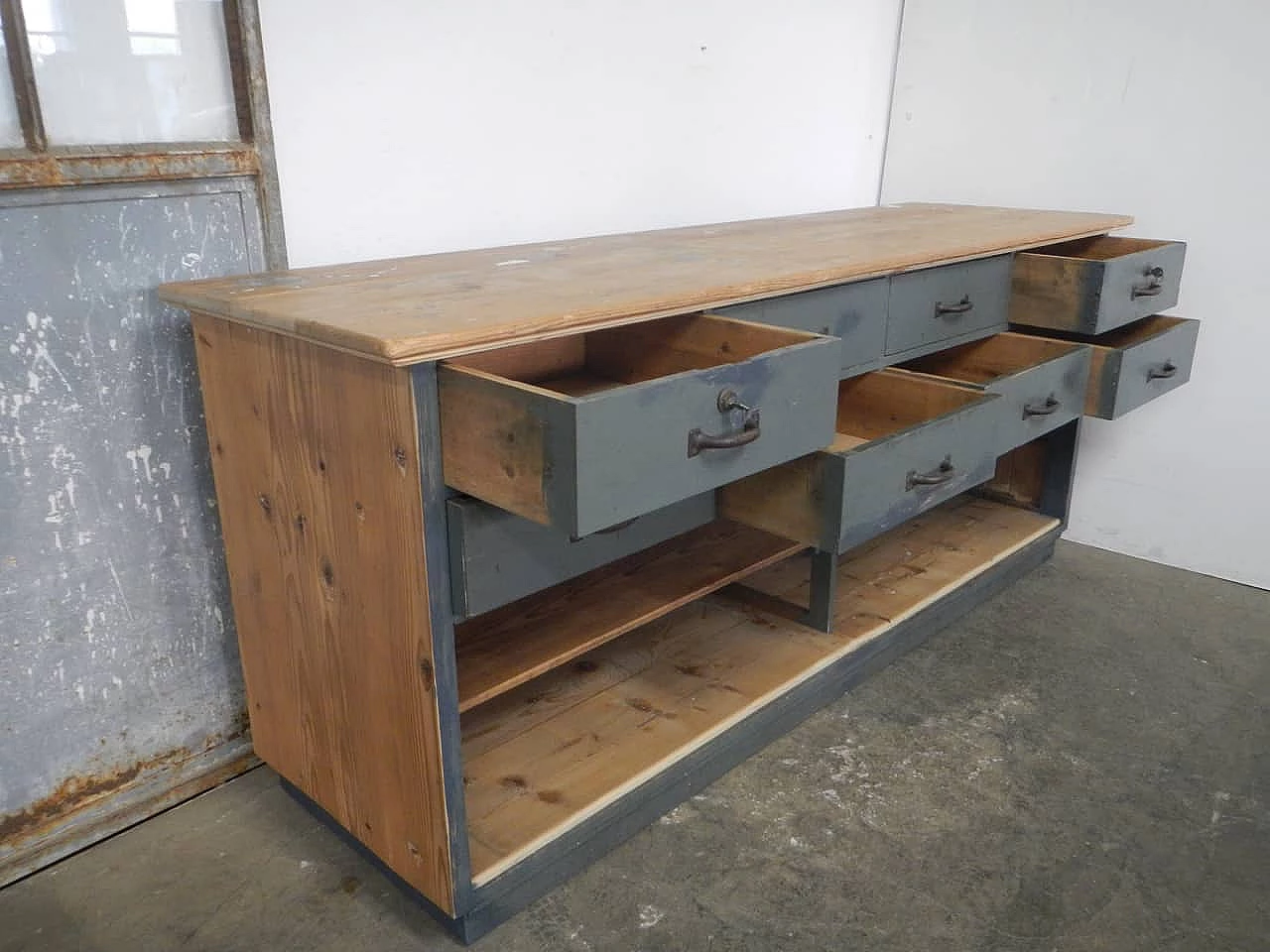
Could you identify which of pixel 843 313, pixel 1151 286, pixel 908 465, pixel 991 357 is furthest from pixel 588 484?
pixel 1151 286

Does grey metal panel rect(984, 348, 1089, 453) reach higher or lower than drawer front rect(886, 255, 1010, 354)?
lower

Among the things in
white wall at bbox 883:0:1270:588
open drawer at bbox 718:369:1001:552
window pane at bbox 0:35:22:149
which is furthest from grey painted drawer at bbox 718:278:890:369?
white wall at bbox 883:0:1270:588

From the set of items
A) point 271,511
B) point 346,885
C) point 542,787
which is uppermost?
point 271,511

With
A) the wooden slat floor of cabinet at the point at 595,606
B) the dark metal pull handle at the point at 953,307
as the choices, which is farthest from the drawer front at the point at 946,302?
the wooden slat floor of cabinet at the point at 595,606

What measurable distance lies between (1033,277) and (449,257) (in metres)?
1.19

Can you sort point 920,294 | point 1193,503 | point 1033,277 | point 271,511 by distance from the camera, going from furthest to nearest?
point 1193,503, point 1033,277, point 920,294, point 271,511

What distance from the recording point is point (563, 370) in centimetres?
168

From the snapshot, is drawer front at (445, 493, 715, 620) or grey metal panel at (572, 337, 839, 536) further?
drawer front at (445, 493, 715, 620)

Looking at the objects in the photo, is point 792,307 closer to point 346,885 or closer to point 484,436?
point 484,436

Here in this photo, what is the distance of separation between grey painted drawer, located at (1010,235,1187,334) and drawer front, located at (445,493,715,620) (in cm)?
117

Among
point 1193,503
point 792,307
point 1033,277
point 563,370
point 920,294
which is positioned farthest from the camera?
point 1193,503

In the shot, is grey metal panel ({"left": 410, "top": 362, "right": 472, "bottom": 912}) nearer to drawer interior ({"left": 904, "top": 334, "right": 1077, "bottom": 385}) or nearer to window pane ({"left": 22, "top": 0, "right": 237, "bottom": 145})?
window pane ({"left": 22, "top": 0, "right": 237, "bottom": 145})

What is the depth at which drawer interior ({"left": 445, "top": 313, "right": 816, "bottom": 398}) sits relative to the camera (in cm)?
139

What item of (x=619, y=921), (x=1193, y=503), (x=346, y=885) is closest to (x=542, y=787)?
(x=619, y=921)
